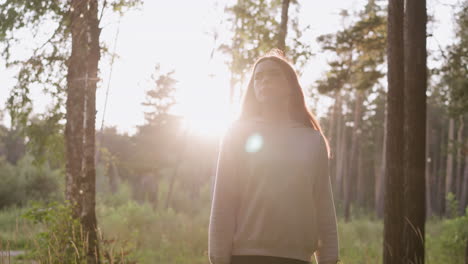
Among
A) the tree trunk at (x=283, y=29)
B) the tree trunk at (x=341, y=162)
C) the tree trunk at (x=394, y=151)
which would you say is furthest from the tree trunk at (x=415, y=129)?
the tree trunk at (x=341, y=162)

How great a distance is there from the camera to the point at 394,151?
246 inches

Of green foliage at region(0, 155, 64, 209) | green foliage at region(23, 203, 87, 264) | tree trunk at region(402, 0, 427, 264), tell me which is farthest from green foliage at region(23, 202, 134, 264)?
green foliage at region(0, 155, 64, 209)

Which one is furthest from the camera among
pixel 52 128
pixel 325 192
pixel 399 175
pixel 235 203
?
pixel 52 128

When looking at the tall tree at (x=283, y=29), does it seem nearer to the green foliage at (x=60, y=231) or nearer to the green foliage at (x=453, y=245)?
the green foliage at (x=60, y=231)

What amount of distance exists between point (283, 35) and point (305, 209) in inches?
346

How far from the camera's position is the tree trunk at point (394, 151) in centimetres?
623

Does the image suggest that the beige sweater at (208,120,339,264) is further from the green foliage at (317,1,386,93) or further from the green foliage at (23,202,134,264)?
the green foliage at (317,1,386,93)

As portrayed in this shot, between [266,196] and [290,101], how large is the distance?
25.0 inches

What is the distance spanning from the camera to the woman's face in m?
2.30

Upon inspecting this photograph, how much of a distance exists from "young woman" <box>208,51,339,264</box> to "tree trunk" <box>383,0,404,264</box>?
435 cm

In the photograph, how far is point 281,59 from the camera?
2.37 metres

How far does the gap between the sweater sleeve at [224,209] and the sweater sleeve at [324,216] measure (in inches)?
18.9

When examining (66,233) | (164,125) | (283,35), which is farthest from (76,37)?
(164,125)

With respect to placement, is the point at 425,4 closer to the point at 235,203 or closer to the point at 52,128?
the point at 235,203
